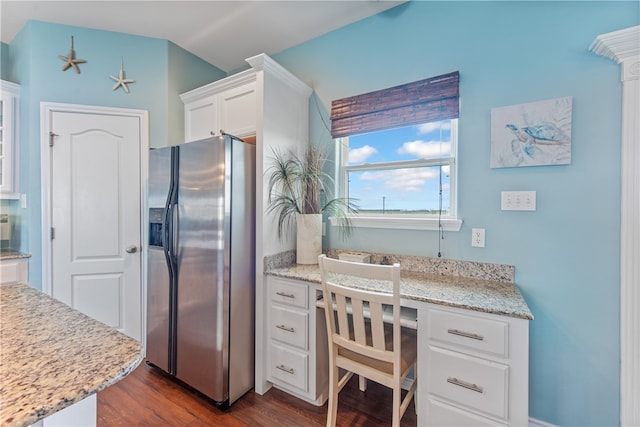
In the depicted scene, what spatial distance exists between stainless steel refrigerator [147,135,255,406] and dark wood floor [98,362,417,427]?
0.10 m

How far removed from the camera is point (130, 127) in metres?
2.55

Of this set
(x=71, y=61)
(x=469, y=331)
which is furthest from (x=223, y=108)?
Answer: (x=469, y=331)

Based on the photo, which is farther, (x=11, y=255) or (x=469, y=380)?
(x=11, y=255)

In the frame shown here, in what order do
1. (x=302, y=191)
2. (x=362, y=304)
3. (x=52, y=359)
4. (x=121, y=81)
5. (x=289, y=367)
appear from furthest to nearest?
1. (x=121, y=81)
2. (x=302, y=191)
3. (x=289, y=367)
4. (x=362, y=304)
5. (x=52, y=359)

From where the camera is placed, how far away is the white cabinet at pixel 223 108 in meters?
2.26

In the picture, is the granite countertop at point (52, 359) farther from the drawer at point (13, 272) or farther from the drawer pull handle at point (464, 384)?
the drawer at point (13, 272)

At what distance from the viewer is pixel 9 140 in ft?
7.93

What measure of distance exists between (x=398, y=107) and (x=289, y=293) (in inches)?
59.0

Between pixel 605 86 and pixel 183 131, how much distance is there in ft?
10.1

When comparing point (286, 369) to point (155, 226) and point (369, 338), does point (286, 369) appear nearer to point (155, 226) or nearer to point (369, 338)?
point (369, 338)

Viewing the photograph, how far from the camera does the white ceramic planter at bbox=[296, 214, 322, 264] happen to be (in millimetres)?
2170

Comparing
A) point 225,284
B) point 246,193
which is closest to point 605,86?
point 246,193

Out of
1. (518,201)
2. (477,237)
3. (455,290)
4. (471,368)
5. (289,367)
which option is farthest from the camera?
(289,367)

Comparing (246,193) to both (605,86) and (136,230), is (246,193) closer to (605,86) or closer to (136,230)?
(136,230)
